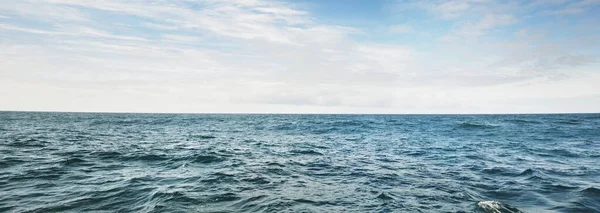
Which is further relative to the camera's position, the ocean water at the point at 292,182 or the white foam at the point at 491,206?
the ocean water at the point at 292,182

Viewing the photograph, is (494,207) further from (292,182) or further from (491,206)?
(292,182)

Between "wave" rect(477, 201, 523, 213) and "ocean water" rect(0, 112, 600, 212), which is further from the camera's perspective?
"ocean water" rect(0, 112, 600, 212)

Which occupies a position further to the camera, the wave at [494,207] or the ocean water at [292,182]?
the ocean water at [292,182]

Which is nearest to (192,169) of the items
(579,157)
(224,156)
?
(224,156)

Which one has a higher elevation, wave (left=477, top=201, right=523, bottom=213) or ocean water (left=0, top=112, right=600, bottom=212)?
wave (left=477, top=201, right=523, bottom=213)

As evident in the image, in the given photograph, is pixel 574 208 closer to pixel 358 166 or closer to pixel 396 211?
pixel 396 211

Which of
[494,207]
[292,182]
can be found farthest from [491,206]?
[292,182]

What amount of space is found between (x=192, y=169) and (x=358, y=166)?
850 centimetres

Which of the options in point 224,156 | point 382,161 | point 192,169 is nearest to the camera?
point 192,169

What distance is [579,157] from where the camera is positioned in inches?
796

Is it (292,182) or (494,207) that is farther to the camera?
(292,182)

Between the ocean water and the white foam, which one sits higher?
the white foam

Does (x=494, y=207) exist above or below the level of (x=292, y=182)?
above

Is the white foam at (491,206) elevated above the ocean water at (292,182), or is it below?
above
